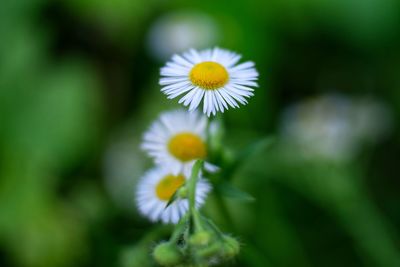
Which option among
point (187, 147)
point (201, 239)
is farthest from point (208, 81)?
point (201, 239)

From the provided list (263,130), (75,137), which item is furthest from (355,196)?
(75,137)

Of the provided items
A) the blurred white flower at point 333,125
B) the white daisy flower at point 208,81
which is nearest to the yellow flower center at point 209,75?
the white daisy flower at point 208,81

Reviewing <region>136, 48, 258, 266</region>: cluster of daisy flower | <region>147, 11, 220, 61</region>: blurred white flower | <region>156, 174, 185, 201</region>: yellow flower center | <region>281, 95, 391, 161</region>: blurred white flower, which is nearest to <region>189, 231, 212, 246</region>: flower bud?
<region>136, 48, 258, 266</region>: cluster of daisy flower

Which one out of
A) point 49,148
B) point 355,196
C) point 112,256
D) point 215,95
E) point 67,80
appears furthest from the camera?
point 67,80

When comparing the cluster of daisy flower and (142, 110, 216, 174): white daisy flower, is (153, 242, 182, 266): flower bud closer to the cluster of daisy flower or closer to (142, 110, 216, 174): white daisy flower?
the cluster of daisy flower

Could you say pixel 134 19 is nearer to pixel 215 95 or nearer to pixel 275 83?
pixel 275 83

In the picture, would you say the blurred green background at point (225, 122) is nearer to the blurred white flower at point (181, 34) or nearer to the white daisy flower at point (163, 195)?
the blurred white flower at point (181, 34)
